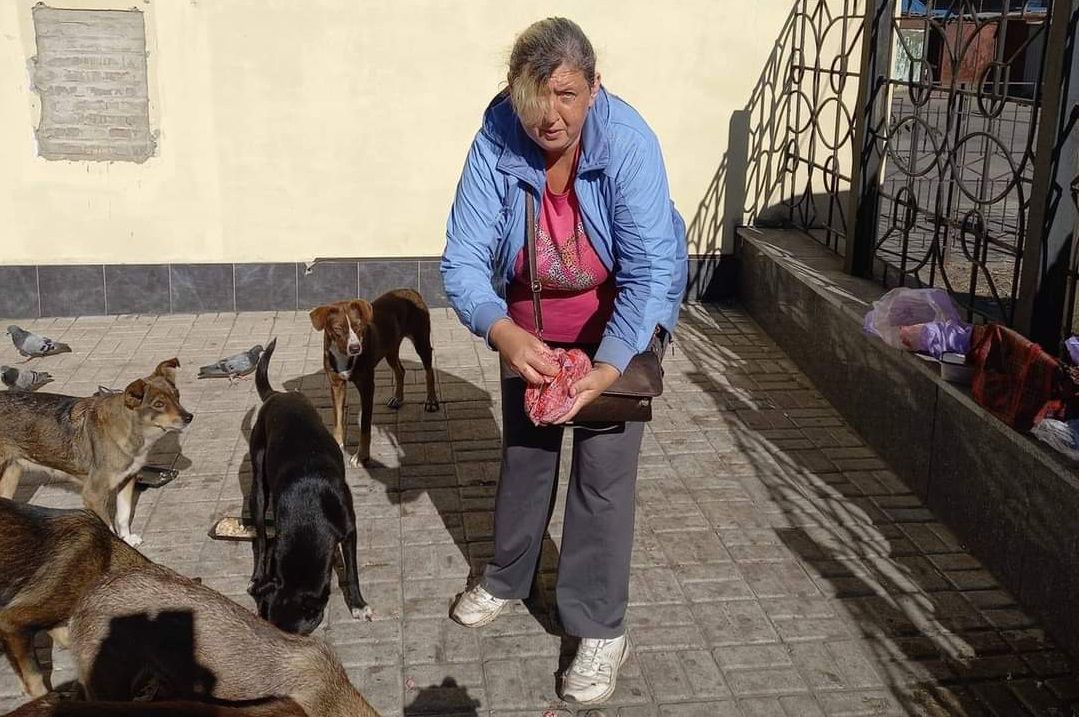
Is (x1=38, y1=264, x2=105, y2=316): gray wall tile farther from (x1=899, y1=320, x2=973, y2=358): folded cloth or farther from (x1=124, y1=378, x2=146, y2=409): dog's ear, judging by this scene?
(x1=899, y1=320, x2=973, y2=358): folded cloth

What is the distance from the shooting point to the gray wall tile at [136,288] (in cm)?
927

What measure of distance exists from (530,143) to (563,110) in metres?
0.28

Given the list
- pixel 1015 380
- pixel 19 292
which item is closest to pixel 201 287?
pixel 19 292

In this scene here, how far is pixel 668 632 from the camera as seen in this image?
15.6 feet

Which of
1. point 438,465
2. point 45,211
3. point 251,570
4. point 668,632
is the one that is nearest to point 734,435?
point 438,465

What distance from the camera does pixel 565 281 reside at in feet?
13.3

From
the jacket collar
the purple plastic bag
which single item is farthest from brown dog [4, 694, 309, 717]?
the purple plastic bag

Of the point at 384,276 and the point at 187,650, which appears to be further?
the point at 384,276

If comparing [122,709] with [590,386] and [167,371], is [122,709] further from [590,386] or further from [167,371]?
[167,371]

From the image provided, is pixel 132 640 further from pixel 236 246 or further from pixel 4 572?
pixel 236 246

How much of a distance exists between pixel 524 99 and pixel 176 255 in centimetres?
646

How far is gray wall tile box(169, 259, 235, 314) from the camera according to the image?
30.7ft

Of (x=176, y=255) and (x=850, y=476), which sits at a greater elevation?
(x=176, y=255)

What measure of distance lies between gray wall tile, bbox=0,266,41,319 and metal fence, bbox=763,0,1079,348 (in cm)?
641
